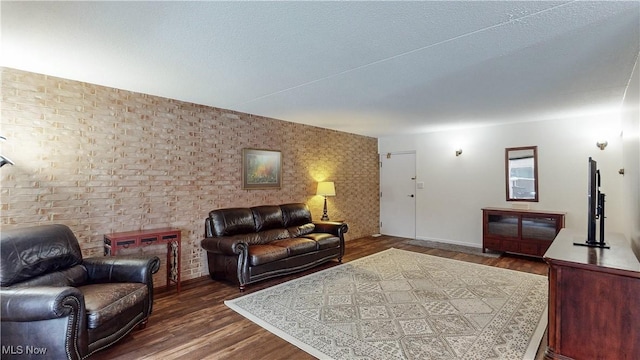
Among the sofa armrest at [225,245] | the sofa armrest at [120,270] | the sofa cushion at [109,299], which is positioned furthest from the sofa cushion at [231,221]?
the sofa cushion at [109,299]

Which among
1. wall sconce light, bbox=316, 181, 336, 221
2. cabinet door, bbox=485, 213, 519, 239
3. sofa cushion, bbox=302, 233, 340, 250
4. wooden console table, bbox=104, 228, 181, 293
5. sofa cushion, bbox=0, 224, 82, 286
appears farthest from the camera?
wall sconce light, bbox=316, 181, 336, 221

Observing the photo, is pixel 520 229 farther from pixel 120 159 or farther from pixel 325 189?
pixel 120 159

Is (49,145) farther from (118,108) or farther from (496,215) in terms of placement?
(496,215)

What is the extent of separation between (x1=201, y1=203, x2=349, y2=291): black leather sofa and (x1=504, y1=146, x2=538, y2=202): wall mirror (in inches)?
126

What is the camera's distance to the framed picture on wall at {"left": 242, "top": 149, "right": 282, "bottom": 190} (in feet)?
15.5

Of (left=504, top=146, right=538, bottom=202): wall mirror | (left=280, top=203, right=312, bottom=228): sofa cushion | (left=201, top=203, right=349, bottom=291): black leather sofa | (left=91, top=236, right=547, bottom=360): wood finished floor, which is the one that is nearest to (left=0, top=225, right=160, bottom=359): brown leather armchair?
(left=91, top=236, right=547, bottom=360): wood finished floor

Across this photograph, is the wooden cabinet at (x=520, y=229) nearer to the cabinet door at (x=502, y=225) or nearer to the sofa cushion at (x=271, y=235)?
the cabinet door at (x=502, y=225)

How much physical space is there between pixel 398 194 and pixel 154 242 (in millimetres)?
5218

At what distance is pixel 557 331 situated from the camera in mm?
2213

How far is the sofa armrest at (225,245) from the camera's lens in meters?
3.64

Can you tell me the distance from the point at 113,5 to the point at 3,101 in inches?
76.0

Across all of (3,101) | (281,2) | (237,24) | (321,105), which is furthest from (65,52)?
(321,105)

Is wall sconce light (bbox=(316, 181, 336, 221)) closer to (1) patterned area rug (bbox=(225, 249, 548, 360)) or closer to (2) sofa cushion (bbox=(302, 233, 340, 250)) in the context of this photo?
(2) sofa cushion (bbox=(302, 233, 340, 250))

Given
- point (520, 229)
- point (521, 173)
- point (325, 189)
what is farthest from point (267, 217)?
point (521, 173)
